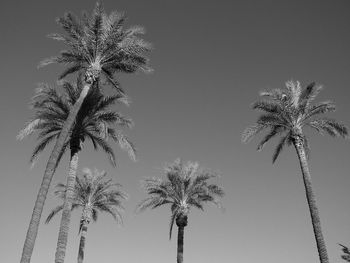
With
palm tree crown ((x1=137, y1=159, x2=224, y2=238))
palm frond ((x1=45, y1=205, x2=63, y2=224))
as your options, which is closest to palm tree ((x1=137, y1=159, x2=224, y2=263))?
palm tree crown ((x1=137, y1=159, x2=224, y2=238))

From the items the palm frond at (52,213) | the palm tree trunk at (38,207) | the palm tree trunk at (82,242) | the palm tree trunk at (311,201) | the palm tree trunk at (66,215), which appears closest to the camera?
the palm tree trunk at (38,207)

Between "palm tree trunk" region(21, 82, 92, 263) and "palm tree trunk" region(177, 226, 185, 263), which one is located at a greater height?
"palm tree trunk" region(177, 226, 185, 263)

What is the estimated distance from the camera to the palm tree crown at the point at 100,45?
65.2 feet

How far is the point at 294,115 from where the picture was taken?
2359 cm

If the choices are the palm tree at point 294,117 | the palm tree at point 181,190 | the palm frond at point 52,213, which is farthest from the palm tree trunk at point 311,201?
the palm frond at point 52,213

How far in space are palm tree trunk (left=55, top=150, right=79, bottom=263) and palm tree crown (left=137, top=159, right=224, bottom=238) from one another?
10674mm

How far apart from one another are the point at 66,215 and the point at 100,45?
29.0 feet

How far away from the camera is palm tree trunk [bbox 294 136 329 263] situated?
63.4ft

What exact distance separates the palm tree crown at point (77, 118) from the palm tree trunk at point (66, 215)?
2.95ft

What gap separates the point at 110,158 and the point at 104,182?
11940 millimetres

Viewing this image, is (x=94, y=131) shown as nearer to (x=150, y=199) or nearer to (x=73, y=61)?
(x=73, y=61)

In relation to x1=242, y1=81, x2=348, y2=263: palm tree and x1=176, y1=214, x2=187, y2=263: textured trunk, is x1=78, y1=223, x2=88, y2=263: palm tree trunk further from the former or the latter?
x1=242, y1=81, x2=348, y2=263: palm tree

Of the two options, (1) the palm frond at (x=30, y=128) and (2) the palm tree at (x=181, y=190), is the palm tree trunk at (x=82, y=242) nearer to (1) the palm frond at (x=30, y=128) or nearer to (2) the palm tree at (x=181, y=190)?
(2) the palm tree at (x=181, y=190)

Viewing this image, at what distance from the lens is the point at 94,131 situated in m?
22.7
